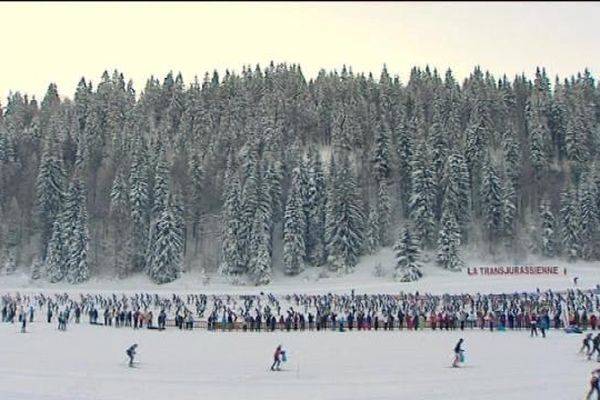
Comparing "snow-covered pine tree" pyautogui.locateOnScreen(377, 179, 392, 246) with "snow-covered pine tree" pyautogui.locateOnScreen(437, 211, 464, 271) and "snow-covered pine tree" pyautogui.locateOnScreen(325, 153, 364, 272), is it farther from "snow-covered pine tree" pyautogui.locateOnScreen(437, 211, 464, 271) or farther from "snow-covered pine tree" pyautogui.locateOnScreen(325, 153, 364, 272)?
"snow-covered pine tree" pyautogui.locateOnScreen(437, 211, 464, 271)

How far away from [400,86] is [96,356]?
86.5 m

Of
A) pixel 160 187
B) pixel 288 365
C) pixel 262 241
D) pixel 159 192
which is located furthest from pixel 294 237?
pixel 288 365

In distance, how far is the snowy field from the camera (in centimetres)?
2169

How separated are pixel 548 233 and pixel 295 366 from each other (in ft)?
191

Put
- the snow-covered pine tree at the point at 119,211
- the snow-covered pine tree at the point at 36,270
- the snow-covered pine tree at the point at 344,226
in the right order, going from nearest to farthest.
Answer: the snow-covered pine tree at the point at 344,226 → the snow-covered pine tree at the point at 36,270 → the snow-covered pine tree at the point at 119,211

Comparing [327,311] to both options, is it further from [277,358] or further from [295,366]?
[277,358]

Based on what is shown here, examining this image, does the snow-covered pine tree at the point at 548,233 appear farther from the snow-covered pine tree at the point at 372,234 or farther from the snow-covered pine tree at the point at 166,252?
the snow-covered pine tree at the point at 166,252

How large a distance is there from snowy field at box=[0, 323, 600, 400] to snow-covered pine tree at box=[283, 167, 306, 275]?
4123 centimetres

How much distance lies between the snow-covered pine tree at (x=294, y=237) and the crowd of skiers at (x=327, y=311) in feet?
45.5

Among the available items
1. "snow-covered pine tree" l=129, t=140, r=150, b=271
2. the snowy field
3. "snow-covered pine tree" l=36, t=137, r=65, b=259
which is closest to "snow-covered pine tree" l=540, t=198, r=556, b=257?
the snowy field

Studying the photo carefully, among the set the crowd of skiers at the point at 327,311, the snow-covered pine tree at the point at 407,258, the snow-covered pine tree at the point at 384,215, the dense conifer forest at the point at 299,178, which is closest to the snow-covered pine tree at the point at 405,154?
the dense conifer forest at the point at 299,178

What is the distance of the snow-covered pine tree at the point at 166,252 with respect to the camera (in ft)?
257

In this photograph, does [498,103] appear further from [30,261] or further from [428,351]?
[428,351]

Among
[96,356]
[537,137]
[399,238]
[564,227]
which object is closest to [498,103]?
[537,137]
